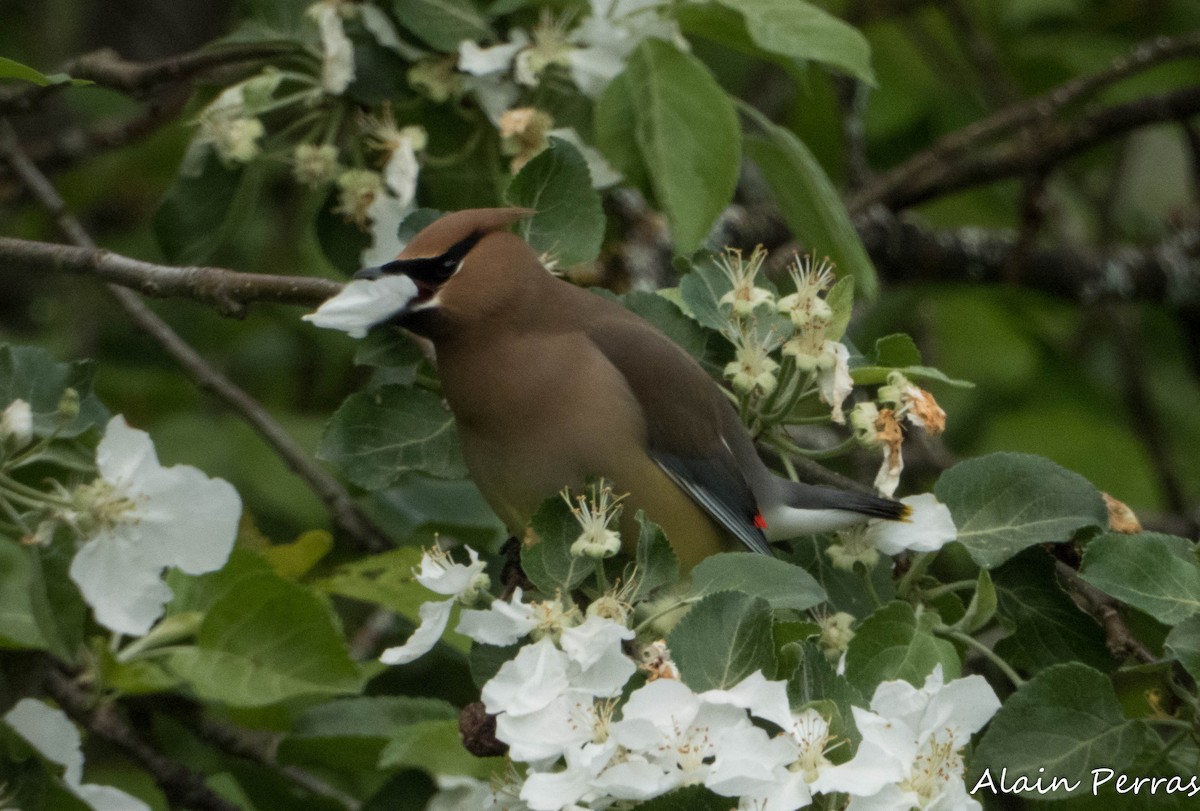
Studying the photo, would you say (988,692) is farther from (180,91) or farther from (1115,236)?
(1115,236)

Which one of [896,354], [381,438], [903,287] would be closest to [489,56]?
[381,438]

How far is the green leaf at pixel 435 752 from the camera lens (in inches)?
82.5

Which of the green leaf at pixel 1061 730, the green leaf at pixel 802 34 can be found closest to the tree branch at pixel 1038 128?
the green leaf at pixel 802 34

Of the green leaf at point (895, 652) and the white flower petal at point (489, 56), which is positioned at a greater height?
the white flower petal at point (489, 56)

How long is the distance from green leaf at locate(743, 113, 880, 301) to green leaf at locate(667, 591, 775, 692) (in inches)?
37.0

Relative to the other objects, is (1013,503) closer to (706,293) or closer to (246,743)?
(706,293)

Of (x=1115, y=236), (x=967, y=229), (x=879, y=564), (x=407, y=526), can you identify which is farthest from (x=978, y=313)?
(x=879, y=564)

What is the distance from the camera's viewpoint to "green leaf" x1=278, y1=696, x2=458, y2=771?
238 cm

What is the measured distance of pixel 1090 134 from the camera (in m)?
3.94

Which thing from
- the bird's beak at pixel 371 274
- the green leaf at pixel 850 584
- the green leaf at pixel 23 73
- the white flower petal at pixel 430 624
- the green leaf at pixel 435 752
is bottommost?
the green leaf at pixel 435 752

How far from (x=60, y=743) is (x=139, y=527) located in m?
0.31

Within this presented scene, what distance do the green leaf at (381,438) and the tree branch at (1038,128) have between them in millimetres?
1841

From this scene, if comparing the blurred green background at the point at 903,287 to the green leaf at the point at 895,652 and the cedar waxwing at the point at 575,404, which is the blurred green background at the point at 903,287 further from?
the green leaf at the point at 895,652

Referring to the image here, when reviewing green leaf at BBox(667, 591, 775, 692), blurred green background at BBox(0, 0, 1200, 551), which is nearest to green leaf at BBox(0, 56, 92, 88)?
green leaf at BBox(667, 591, 775, 692)
